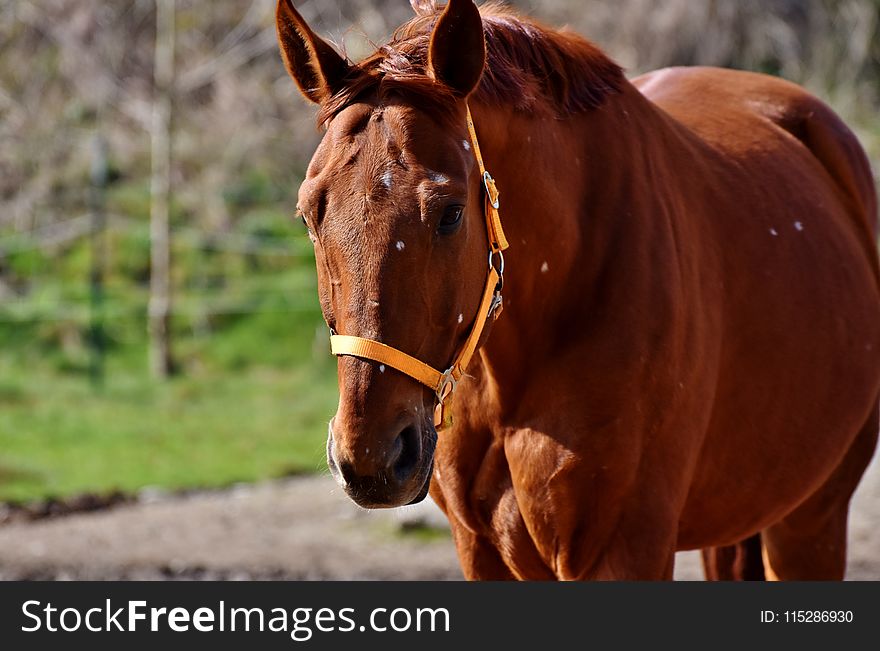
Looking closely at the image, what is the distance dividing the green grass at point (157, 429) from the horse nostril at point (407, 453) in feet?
16.5

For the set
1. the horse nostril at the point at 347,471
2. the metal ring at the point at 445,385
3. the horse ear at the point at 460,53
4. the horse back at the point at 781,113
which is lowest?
the horse nostril at the point at 347,471

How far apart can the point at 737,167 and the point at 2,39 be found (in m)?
9.57

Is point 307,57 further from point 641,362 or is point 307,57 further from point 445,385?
point 641,362

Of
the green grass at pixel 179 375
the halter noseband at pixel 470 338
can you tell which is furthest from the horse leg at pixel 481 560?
the green grass at pixel 179 375

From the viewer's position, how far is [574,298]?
8.72 feet

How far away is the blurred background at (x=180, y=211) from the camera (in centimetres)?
820

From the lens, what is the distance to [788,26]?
37.3ft

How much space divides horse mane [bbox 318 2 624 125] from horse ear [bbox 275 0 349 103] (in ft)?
0.13

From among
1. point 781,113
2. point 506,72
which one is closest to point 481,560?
point 506,72

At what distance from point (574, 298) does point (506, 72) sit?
1.79ft

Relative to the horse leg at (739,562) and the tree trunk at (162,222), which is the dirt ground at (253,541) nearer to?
the horse leg at (739,562)

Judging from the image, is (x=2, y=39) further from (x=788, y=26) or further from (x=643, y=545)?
(x=643, y=545)

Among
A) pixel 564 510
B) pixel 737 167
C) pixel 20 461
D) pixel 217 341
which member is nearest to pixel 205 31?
pixel 217 341

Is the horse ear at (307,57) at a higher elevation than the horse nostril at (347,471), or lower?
higher
